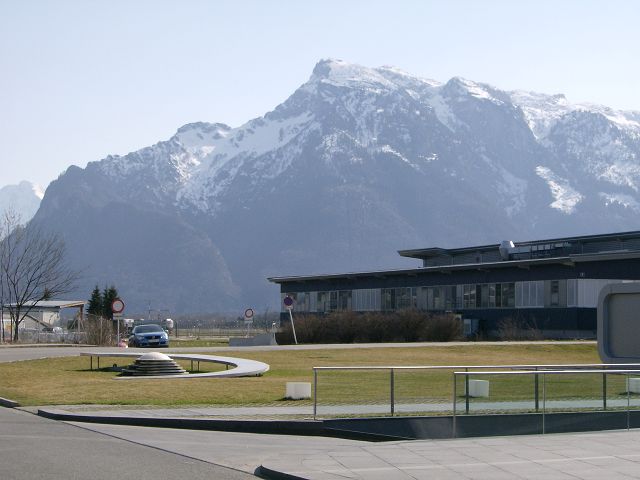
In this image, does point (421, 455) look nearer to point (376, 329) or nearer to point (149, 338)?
point (149, 338)

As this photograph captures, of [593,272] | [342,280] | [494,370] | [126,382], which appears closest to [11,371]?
[126,382]

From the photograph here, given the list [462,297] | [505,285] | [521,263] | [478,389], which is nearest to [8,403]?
[478,389]

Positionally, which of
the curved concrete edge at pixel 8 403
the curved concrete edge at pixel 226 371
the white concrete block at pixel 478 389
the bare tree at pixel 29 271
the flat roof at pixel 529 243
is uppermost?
the flat roof at pixel 529 243

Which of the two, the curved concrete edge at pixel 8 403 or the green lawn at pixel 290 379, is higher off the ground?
the green lawn at pixel 290 379

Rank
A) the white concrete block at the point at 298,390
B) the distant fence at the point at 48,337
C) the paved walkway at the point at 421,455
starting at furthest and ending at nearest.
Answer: the distant fence at the point at 48,337
the white concrete block at the point at 298,390
the paved walkway at the point at 421,455

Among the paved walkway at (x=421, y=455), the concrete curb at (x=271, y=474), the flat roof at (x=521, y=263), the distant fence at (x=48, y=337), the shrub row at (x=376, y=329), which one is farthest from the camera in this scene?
the shrub row at (x=376, y=329)

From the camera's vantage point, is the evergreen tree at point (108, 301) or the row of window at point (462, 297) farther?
the evergreen tree at point (108, 301)

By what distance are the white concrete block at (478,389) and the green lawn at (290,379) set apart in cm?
19

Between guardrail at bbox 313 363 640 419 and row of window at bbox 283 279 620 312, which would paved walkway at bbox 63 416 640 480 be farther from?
row of window at bbox 283 279 620 312

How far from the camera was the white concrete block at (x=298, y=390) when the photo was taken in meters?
26.0

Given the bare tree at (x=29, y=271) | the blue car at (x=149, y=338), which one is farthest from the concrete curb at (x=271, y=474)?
the bare tree at (x=29, y=271)

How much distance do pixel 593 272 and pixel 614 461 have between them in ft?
186

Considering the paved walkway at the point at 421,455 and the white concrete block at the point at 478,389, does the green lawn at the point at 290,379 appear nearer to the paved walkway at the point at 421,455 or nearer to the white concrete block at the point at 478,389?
the white concrete block at the point at 478,389

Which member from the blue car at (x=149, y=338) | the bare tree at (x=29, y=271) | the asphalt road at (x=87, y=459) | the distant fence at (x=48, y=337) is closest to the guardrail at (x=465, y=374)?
the asphalt road at (x=87, y=459)
